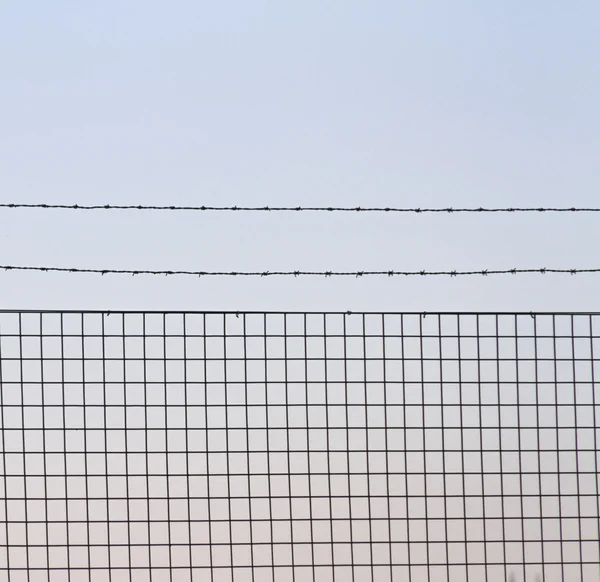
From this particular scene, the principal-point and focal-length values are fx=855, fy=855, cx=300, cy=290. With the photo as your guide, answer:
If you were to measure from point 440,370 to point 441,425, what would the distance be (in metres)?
0.35

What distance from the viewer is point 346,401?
5.43 metres

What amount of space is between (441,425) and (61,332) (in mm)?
2469

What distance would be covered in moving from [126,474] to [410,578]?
192cm

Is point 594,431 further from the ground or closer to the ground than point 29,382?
closer to the ground

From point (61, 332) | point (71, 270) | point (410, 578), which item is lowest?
point (410, 578)

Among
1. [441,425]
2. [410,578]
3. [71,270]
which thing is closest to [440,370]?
[441,425]

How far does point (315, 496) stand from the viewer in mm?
5379

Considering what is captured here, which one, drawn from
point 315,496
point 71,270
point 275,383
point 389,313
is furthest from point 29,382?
point 389,313

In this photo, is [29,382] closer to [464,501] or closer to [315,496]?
[315,496]

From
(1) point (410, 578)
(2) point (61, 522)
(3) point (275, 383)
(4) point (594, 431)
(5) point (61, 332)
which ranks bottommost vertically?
(1) point (410, 578)

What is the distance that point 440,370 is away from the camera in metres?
5.47

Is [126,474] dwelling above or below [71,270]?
below

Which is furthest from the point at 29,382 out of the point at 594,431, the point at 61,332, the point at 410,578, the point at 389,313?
the point at 594,431

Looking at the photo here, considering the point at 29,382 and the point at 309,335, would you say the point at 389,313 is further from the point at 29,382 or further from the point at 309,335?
the point at 29,382
